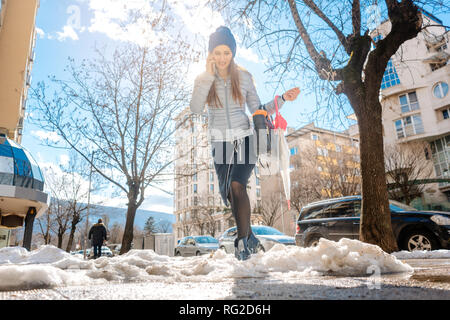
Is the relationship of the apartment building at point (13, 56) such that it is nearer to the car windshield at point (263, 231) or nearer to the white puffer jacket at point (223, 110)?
the white puffer jacket at point (223, 110)

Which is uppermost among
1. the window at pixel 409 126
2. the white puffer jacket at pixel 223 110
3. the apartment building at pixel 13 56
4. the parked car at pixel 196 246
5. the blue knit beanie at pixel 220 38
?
Answer: the window at pixel 409 126

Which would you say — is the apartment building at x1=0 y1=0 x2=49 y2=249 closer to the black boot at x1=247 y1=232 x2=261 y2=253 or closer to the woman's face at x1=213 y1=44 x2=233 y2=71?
the woman's face at x1=213 y1=44 x2=233 y2=71

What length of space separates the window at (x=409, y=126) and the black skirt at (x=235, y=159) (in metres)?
34.0

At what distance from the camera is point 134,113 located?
1358 cm

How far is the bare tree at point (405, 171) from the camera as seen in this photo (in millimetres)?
24578

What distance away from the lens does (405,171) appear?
80.8 feet

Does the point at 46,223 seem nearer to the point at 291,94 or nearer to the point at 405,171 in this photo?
the point at 405,171

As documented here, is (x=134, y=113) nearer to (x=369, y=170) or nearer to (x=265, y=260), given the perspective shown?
(x=369, y=170)

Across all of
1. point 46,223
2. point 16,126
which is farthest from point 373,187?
point 46,223

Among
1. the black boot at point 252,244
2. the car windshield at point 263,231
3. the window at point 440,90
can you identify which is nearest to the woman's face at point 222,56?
the black boot at point 252,244

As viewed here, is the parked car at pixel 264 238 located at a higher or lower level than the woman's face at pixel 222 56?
lower

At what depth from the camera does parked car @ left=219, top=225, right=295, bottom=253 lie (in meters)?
11.5

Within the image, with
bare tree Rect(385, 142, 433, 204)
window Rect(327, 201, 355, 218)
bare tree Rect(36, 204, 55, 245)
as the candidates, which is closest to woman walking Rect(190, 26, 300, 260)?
window Rect(327, 201, 355, 218)
